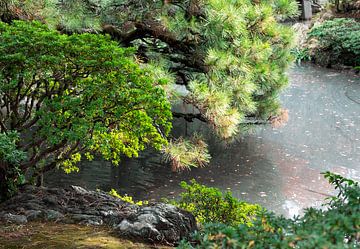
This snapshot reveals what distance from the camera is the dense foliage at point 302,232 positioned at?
1240 mm

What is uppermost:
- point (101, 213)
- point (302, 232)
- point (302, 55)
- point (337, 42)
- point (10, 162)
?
point (302, 232)

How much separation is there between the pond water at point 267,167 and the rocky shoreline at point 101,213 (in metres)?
1.62

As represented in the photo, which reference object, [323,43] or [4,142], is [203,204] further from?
[323,43]

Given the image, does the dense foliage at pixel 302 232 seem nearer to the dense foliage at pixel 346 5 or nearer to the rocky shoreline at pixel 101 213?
the rocky shoreline at pixel 101 213

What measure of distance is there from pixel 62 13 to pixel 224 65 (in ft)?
5.41

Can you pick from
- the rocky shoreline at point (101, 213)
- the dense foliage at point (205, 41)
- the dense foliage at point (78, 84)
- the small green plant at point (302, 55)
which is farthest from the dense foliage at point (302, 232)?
the small green plant at point (302, 55)

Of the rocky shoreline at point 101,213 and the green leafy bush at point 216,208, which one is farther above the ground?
the rocky shoreline at point 101,213

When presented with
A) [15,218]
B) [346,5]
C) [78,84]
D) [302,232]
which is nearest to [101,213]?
[15,218]

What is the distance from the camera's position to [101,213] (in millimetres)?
3088

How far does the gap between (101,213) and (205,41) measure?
295cm

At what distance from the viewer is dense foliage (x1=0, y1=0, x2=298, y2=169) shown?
5047mm

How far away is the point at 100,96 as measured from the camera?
119 inches

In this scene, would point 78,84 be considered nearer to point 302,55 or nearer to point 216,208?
point 216,208

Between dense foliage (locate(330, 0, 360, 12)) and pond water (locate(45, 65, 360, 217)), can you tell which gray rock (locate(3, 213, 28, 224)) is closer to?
pond water (locate(45, 65, 360, 217))
